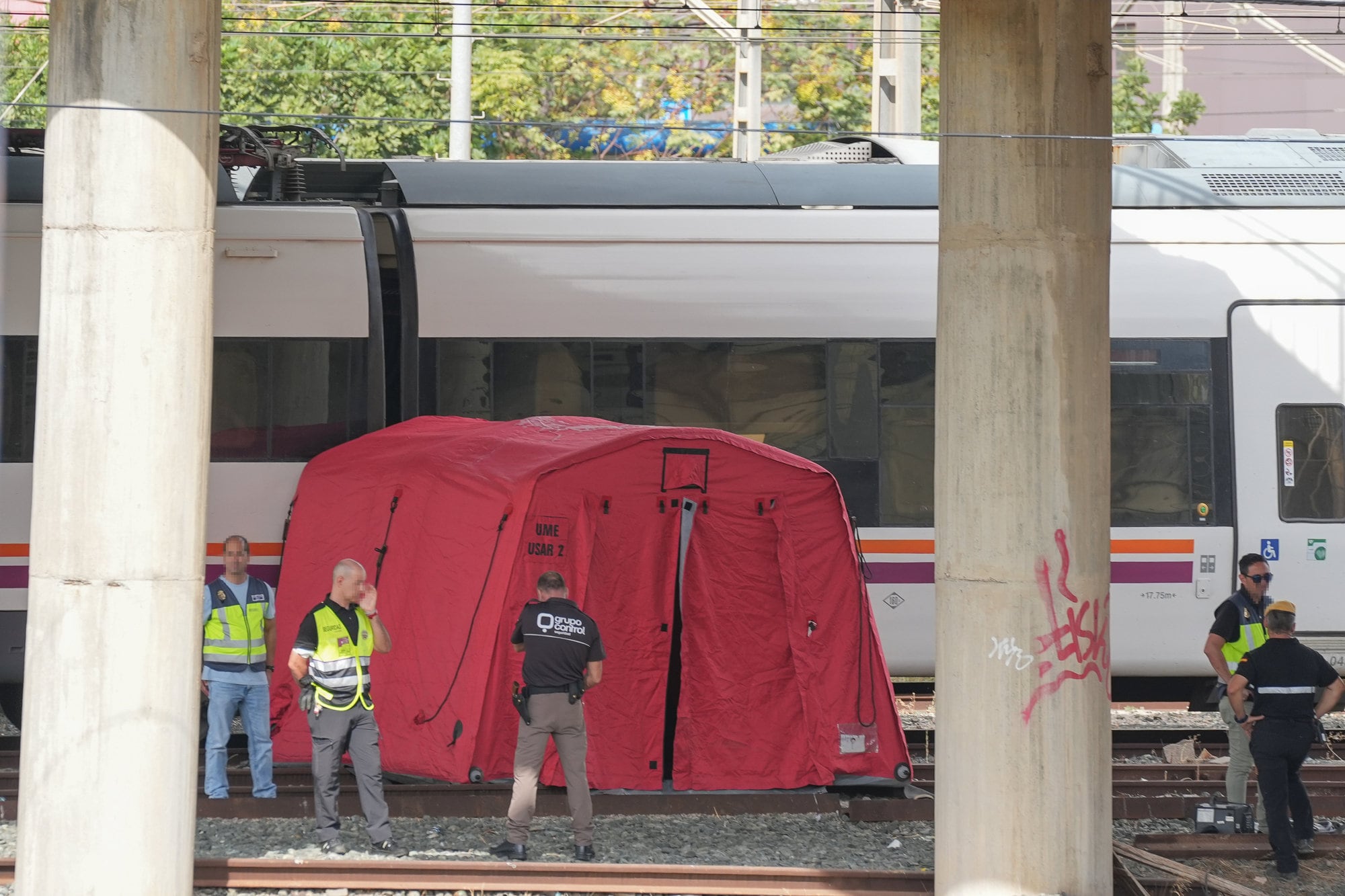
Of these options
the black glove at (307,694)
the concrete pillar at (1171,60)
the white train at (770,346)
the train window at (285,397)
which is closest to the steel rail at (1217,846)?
the white train at (770,346)

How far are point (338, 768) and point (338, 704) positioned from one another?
37cm

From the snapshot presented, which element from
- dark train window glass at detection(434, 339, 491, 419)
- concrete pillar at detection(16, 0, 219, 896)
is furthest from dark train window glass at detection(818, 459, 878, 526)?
concrete pillar at detection(16, 0, 219, 896)

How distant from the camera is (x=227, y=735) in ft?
31.9

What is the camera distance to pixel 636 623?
9.89 meters

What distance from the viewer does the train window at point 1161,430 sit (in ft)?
38.9

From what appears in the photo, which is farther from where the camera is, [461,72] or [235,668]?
[461,72]

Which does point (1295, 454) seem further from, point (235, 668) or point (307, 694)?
point (235, 668)

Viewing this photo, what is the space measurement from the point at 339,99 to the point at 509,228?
14.7m

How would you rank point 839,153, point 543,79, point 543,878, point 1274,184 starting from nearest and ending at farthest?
point 543,878 → point 1274,184 → point 839,153 → point 543,79

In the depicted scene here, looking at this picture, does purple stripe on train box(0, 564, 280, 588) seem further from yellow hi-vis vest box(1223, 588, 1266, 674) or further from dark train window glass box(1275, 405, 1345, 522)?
dark train window glass box(1275, 405, 1345, 522)

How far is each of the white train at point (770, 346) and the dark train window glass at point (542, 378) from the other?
0.7 inches

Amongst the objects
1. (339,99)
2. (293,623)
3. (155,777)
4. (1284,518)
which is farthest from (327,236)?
(339,99)

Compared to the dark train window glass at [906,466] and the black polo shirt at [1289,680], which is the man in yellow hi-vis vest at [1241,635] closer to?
the black polo shirt at [1289,680]

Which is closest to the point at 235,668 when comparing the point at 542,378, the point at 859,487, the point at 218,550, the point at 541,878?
the point at 218,550
